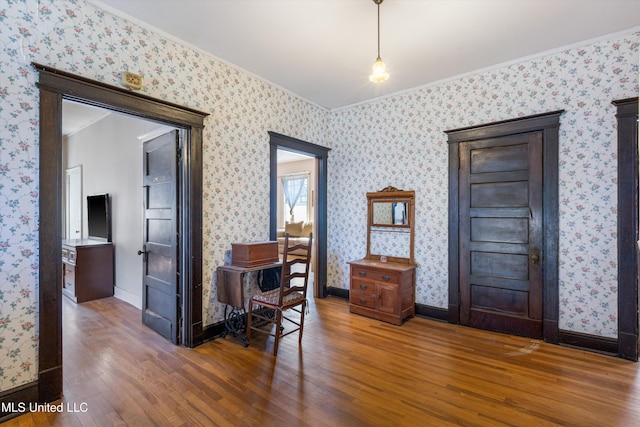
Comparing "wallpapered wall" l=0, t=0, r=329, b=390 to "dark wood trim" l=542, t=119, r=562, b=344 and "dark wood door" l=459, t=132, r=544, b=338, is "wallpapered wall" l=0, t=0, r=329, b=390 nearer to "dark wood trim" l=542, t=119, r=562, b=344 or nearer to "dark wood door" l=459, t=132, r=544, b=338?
"dark wood door" l=459, t=132, r=544, b=338

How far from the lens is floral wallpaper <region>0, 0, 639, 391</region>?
210cm

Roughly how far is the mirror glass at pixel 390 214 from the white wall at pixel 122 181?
3.22 meters

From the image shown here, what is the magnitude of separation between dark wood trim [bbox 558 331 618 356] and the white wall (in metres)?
5.24

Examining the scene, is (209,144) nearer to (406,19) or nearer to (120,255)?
(406,19)

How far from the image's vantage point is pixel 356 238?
471 cm

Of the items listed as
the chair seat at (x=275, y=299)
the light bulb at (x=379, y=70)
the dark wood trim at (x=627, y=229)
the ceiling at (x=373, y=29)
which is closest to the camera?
the light bulb at (x=379, y=70)

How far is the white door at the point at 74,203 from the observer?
5.96m

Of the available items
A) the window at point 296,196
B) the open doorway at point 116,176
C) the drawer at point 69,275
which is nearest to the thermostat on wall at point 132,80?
the open doorway at point 116,176

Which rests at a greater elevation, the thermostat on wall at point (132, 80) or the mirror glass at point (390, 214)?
the thermostat on wall at point (132, 80)

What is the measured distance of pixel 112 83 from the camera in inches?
100

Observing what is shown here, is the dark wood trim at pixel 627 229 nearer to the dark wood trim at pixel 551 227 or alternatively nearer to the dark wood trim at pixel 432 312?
the dark wood trim at pixel 551 227

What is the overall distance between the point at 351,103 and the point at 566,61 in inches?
104

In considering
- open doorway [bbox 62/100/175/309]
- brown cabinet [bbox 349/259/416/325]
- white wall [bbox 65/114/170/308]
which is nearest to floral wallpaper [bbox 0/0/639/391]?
brown cabinet [bbox 349/259/416/325]

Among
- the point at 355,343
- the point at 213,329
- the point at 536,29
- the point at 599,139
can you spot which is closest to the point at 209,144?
the point at 213,329
